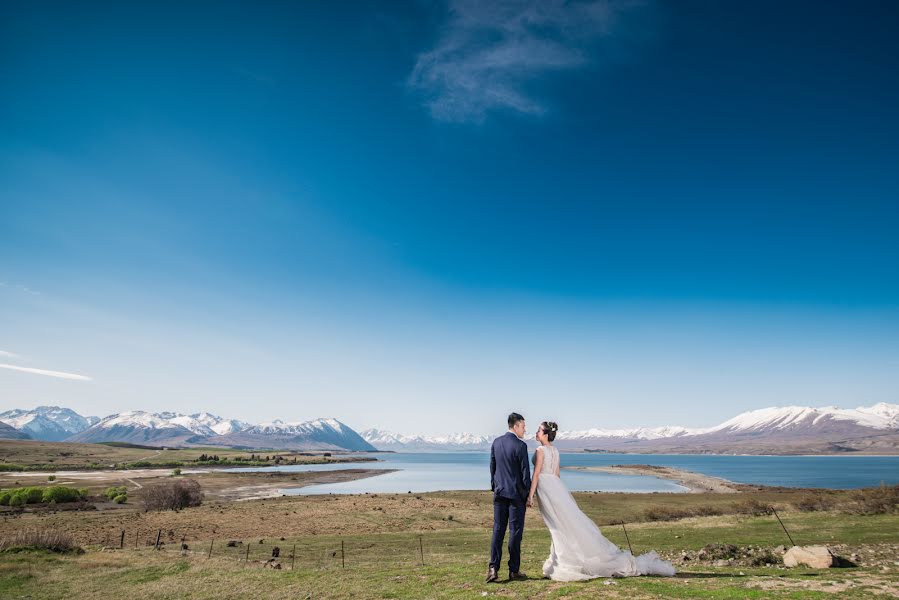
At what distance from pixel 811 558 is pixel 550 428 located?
10183 mm

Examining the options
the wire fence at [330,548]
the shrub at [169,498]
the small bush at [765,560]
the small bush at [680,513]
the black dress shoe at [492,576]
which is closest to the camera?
the black dress shoe at [492,576]

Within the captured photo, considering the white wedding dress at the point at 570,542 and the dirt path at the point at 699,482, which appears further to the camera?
the dirt path at the point at 699,482

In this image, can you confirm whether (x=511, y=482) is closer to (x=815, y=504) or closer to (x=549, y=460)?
(x=549, y=460)

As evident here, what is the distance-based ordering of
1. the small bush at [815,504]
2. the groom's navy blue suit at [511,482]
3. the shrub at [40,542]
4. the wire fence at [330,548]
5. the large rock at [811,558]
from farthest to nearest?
the small bush at [815,504], the wire fence at [330,548], the shrub at [40,542], the large rock at [811,558], the groom's navy blue suit at [511,482]

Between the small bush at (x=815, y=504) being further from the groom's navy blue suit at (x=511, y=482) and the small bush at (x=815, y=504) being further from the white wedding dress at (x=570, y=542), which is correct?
the groom's navy blue suit at (x=511, y=482)

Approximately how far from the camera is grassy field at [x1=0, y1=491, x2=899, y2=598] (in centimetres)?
1043

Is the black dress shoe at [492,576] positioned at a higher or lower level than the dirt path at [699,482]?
higher

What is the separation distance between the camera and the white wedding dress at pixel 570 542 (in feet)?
34.4

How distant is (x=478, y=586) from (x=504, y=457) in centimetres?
352

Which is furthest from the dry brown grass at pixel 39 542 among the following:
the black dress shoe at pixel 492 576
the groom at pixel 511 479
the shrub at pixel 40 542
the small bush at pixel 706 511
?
the small bush at pixel 706 511

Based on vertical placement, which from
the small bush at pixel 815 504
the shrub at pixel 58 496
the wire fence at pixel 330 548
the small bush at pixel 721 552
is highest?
the small bush at pixel 721 552

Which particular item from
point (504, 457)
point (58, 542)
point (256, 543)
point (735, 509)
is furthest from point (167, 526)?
point (735, 509)

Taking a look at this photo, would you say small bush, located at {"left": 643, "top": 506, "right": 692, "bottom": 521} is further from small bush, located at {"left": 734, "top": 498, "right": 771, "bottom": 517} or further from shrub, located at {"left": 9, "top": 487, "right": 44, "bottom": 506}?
shrub, located at {"left": 9, "top": 487, "right": 44, "bottom": 506}

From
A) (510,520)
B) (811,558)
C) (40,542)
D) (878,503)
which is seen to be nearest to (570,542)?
(510,520)
